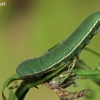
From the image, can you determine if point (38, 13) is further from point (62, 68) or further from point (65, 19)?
point (62, 68)

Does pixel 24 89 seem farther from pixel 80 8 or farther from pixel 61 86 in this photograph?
pixel 80 8

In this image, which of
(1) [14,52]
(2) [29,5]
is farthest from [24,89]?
(2) [29,5]

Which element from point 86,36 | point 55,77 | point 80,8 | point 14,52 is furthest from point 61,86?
point 80,8

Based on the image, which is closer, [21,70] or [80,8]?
[21,70]

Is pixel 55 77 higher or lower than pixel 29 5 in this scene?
lower

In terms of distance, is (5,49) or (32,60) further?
(5,49)

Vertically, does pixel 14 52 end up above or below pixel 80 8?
below
